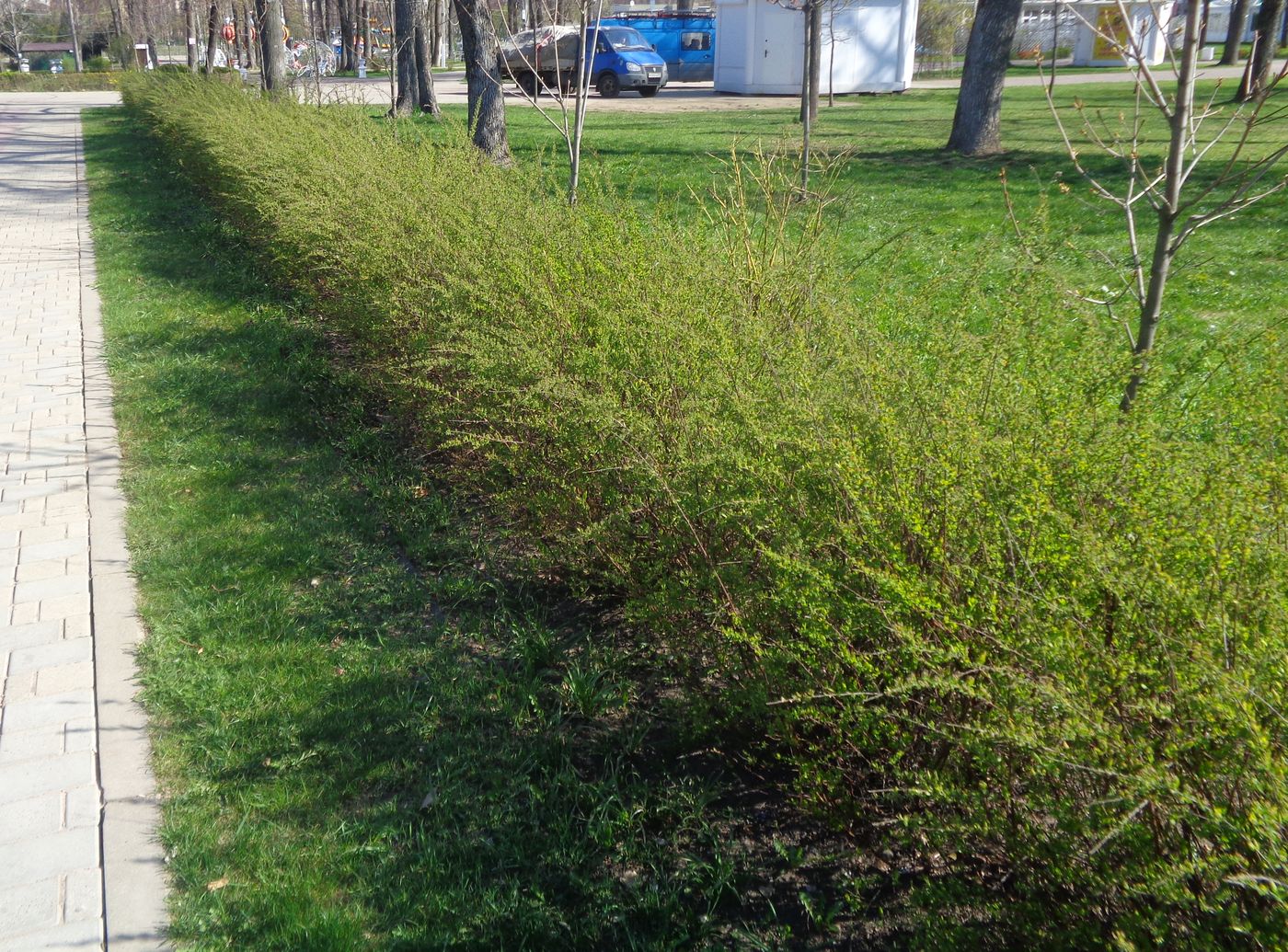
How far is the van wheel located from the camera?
98.8ft

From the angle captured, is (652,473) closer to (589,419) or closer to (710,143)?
(589,419)

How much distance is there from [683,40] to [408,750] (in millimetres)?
38723

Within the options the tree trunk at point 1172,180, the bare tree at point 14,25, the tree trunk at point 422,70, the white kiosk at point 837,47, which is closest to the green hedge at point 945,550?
the tree trunk at point 1172,180

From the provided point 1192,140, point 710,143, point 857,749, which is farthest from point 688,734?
point 710,143

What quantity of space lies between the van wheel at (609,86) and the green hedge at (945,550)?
2724 cm

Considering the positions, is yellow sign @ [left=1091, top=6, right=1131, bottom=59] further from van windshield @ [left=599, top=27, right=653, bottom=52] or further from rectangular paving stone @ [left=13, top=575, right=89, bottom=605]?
van windshield @ [left=599, top=27, right=653, bottom=52]

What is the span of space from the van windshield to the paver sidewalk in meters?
25.4

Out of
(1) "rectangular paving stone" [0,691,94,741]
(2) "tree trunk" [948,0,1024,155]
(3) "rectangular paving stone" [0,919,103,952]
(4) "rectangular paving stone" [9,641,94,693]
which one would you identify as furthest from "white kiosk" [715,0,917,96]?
(3) "rectangular paving stone" [0,919,103,952]

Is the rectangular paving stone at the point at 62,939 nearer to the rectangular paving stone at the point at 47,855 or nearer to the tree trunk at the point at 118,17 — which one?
the rectangular paving stone at the point at 47,855

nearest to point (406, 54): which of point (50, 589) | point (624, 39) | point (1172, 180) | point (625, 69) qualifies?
point (625, 69)

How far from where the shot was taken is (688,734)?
10.5 feet

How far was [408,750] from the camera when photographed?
3.38 meters

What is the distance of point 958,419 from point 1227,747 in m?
1.03

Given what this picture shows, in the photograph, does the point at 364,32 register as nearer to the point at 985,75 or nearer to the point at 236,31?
the point at 236,31
